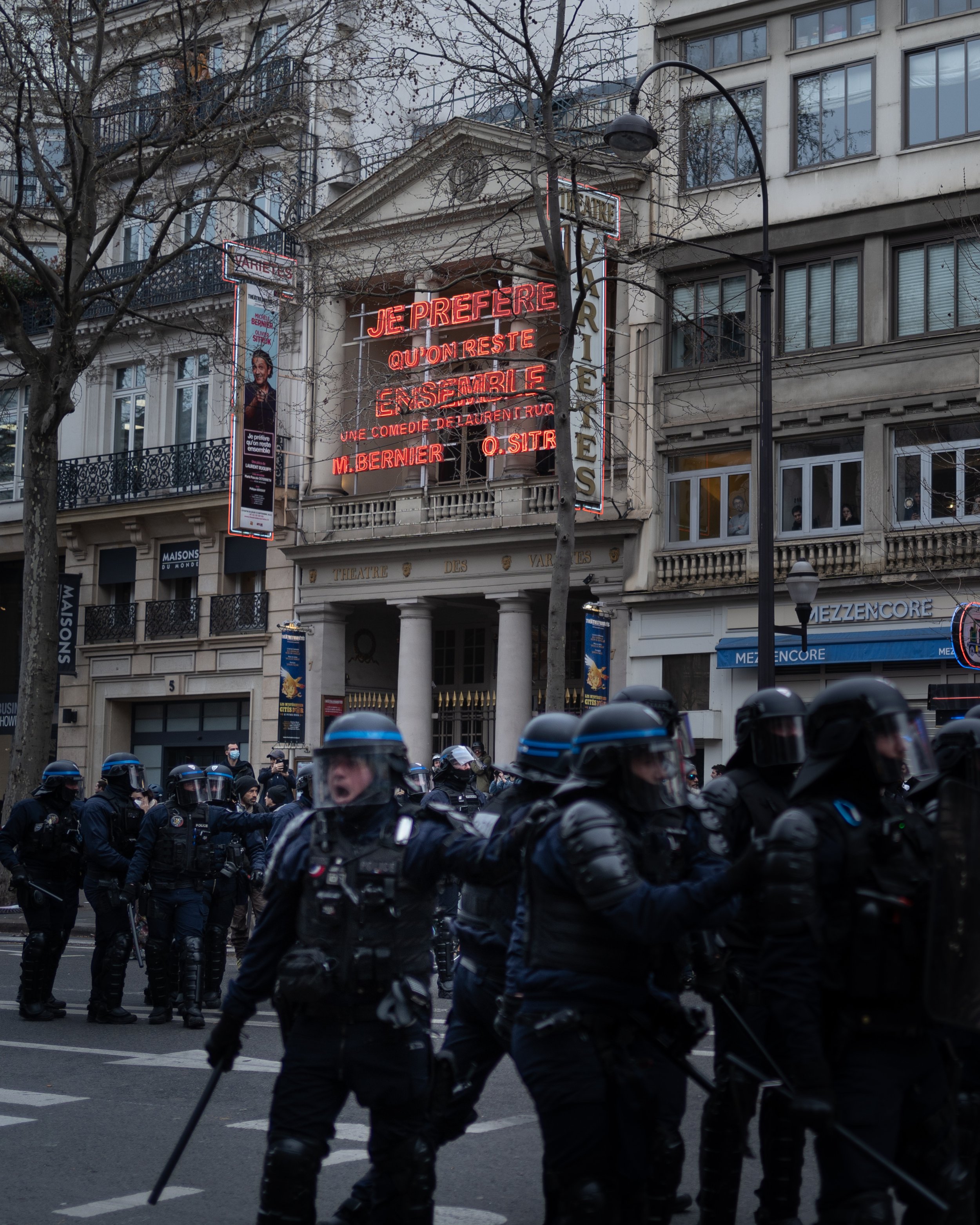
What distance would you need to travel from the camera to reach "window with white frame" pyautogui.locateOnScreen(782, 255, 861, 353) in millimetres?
24062

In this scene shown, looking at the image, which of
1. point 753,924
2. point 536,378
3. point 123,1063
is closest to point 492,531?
point 536,378

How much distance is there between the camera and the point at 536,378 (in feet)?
84.6

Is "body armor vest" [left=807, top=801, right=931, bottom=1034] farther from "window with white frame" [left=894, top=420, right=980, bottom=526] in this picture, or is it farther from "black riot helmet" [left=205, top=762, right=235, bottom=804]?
"window with white frame" [left=894, top=420, right=980, bottom=526]

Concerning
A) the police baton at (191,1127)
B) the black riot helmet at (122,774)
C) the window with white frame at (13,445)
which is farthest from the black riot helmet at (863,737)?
the window with white frame at (13,445)

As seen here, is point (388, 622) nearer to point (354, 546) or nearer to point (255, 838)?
point (354, 546)

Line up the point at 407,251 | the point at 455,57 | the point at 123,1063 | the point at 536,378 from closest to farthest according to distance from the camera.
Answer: the point at 123,1063 → the point at 455,57 → the point at 536,378 → the point at 407,251

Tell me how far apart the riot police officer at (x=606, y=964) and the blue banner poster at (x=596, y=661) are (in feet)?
62.4

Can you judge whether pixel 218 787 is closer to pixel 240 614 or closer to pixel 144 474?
pixel 240 614

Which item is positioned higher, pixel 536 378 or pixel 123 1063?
pixel 536 378

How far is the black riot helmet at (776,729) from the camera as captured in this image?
6.56 m

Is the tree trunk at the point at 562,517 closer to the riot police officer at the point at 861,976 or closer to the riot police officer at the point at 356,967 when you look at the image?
the riot police officer at the point at 356,967

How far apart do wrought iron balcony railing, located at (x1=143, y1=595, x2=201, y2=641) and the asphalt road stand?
779 inches

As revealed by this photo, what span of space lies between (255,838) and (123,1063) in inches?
150

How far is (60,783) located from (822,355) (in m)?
14.7
